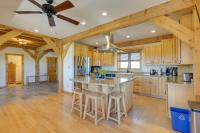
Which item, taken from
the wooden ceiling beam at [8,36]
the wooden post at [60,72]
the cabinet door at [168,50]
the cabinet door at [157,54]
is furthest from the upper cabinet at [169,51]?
the wooden ceiling beam at [8,36]

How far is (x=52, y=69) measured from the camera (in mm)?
9977

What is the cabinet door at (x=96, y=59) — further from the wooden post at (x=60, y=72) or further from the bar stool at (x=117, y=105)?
the bar stool at (x=117, y=105)

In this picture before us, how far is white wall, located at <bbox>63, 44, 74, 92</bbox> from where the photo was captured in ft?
18.6

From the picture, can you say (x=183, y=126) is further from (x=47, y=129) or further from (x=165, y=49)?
(x=165, y=49)

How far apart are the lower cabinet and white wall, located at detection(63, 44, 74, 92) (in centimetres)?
297

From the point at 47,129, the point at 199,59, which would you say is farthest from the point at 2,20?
the point at 199,59

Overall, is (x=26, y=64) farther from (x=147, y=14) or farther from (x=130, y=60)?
(x=147, y=14)

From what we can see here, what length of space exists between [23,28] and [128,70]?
497cm

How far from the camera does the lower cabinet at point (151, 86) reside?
4.66 m

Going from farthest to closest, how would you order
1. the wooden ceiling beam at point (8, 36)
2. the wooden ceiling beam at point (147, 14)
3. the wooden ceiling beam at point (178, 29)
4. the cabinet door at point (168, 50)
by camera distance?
the cabinet door at point (168, 50) < the wooden ceiling beam at point (8, 36) < the wooden ceiling beam at point (147, 14) < the wooden ceiling beam at point (178, 29)

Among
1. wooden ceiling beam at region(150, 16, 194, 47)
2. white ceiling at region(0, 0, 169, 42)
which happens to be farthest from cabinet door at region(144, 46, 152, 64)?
wooden ceiling beam at region(150, 16, 194, 47)

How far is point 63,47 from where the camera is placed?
6.09m

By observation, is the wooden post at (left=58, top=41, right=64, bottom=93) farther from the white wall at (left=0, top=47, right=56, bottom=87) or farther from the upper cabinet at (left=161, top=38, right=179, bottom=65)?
the upper cabinet at (left=161, top=38, right=179, bottom=65)

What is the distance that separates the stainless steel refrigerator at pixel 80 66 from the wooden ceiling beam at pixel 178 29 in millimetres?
3839
